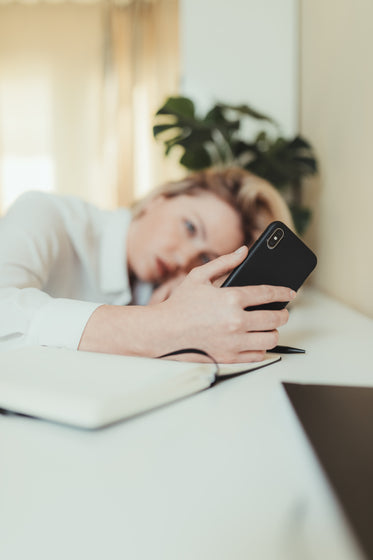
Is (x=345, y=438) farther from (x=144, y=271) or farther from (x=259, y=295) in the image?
(x=144, y=271)

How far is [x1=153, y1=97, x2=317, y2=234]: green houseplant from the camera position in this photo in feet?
4.04

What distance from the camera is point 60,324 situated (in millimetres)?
535

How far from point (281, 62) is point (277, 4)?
19 centimetres

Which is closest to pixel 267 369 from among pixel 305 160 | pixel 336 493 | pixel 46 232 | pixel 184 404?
pixel 184 404

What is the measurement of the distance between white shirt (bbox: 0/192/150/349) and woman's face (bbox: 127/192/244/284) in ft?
0.21

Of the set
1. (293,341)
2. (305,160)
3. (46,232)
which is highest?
(305,160)

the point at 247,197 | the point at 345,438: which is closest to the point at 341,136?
the point at 247,197

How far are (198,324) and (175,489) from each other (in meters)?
0.25

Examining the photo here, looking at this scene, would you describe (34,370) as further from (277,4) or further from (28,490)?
(277,4)

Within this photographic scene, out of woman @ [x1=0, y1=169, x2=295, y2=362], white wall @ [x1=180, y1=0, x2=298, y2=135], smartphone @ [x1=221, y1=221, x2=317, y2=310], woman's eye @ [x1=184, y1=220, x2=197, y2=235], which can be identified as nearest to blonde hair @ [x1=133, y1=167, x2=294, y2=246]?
woman @ [x1=0, y1=169, x2=295, y2=362]

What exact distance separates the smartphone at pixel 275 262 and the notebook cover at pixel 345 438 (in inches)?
5.8

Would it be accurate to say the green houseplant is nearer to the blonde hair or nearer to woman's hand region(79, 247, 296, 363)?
the blonde hair

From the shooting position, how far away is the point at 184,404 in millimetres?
396

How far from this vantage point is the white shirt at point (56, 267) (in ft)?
1.81
